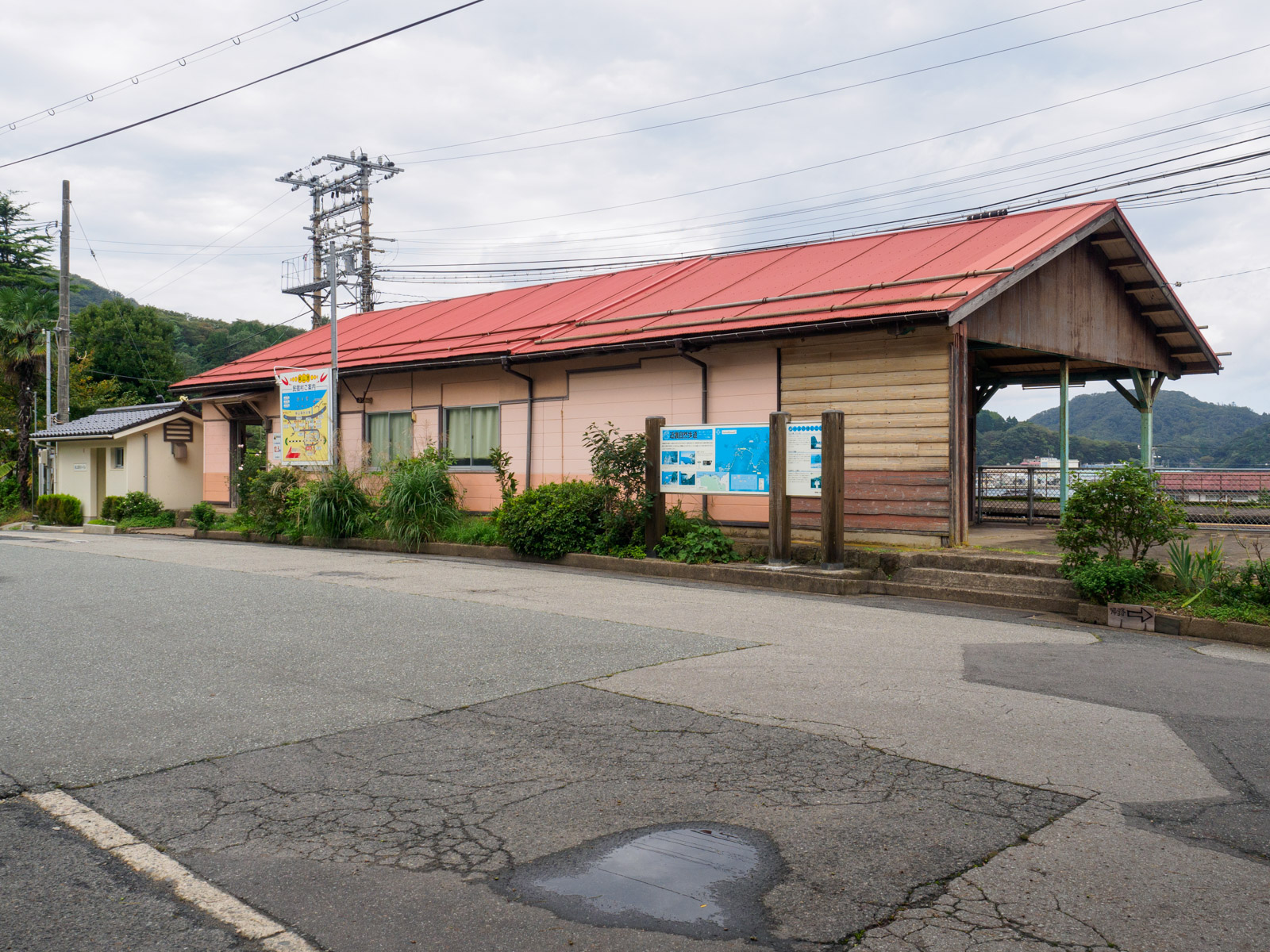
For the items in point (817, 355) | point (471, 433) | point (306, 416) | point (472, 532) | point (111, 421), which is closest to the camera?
point (817, 355)

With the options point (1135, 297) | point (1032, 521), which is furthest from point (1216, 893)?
point (1135, 297)

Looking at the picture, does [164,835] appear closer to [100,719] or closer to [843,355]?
[100,719]

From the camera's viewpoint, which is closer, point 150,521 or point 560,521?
point 560,521

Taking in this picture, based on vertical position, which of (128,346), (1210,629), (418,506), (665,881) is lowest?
(665,881)

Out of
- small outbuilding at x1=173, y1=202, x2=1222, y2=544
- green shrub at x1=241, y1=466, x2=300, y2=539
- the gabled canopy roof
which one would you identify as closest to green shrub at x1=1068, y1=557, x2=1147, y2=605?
small outbuilding at x1=173, y1=202, x2=1222, y2=544

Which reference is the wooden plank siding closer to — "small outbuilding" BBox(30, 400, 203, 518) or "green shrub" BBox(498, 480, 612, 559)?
"green shrub" BBox(498, 480, 612, 559)

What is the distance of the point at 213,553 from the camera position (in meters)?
16.6

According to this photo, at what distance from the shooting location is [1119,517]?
9953 millimetres

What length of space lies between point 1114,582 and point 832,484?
11.6 ft

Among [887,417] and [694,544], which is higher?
[887,417]

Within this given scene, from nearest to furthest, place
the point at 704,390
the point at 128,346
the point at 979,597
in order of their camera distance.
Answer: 1. the point at 979,597
2. the point at 704,390
3. the point at 128,346

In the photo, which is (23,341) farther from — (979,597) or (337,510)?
(979,597)

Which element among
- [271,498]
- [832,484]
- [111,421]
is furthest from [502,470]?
[111,421]

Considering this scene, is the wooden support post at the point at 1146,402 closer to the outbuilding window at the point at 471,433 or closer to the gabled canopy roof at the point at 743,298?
the gabled canopy roof at the point at 743,298
